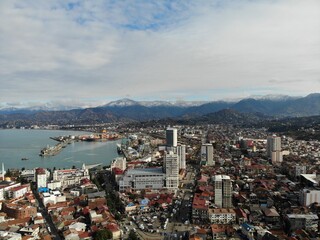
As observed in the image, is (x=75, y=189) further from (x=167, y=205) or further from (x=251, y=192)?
(x=251, y=192)

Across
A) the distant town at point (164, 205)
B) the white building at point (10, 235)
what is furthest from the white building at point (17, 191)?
the white building at point (10, 235)

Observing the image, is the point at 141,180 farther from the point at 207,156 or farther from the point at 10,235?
the point at 207,156

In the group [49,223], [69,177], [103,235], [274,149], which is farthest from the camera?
[274,149]

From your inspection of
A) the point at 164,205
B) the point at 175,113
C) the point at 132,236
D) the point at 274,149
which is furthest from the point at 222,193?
the point at 175,113

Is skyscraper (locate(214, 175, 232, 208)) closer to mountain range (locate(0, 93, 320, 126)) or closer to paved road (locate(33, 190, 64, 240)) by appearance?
paved road (locate(33, 190, 64, 240))

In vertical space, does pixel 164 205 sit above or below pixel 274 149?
below

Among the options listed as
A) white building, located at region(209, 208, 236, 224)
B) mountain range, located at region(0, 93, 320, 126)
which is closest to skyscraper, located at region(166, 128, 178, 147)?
white building, located at region(209, 208, 236, 224)

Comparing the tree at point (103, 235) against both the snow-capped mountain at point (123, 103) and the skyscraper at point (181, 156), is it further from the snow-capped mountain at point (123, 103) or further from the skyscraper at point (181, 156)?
the snow-capped mountain at point (123, 103)
